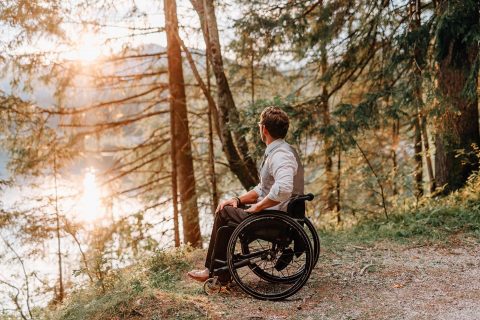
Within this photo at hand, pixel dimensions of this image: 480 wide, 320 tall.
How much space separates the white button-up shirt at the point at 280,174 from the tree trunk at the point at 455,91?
3.29 m

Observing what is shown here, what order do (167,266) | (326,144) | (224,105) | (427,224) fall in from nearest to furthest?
(167,266), (427,224), (326,144), (224,105)

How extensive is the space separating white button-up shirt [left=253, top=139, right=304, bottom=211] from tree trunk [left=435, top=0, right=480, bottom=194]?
329 centimetres

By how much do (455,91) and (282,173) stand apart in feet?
16.1

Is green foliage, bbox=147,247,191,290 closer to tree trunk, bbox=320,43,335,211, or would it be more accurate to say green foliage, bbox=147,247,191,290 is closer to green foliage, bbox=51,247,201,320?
green foliage, bbox=51,247,201,320

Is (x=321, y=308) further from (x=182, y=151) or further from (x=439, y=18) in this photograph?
(x=182, y=151)

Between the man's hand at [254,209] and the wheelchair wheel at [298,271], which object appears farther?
the wheelchair wheel at [298,271]

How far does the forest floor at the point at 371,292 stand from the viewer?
3.52m

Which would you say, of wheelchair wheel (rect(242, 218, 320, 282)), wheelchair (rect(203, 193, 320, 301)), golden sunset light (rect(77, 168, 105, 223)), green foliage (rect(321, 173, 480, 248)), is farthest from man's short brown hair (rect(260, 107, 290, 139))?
golden sunset light (rect(77, 168, 105, 223))

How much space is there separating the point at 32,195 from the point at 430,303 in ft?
24.6

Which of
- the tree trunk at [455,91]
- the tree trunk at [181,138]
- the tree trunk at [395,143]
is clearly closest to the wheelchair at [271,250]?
the tree trunk at [455,91]

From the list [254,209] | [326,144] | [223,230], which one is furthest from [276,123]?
[326,144]

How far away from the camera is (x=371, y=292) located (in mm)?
4016

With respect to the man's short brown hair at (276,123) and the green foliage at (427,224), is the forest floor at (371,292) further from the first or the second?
the man's short brown hair at (276,123)

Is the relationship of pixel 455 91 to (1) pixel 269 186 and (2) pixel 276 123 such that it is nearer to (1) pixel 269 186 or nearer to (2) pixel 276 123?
(2) pixel 276 123
